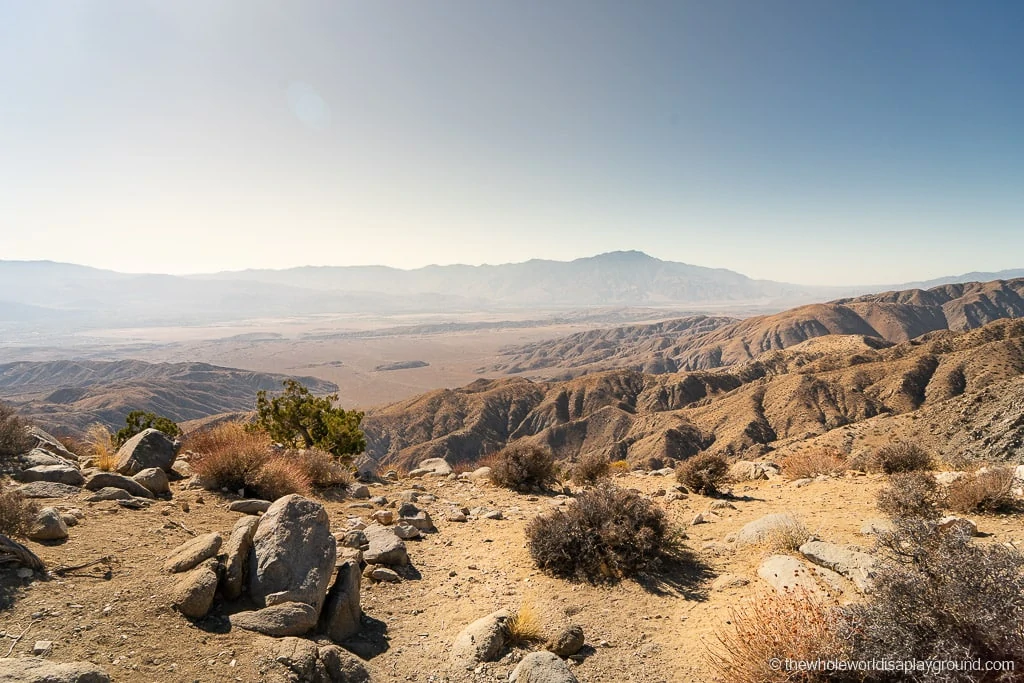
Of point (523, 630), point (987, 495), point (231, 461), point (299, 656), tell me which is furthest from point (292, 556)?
point (987, 495)

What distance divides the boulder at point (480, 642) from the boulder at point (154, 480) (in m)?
5.90

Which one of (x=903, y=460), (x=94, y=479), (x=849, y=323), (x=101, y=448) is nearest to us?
(x=94, y=479)

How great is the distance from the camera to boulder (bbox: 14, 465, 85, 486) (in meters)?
7.24

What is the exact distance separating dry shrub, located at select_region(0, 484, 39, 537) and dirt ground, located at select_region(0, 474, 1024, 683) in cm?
31

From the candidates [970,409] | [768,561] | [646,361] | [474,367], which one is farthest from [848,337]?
[474,367]

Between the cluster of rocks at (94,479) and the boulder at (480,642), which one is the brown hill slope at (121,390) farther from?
the boulder at (480,642)

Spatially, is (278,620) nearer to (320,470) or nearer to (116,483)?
(116,483)

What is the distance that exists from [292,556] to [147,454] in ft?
18.0

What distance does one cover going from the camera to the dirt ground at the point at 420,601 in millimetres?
3936

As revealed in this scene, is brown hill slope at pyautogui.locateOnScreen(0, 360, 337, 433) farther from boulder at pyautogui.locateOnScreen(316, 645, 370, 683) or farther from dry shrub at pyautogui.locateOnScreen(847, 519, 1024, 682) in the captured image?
dry shrub at pyautogui.locateOnScreen(847, 519, 1024, 682)

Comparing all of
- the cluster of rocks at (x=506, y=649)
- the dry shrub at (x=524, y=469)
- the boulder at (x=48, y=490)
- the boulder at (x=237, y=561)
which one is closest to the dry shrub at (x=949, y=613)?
the cluster of rocks at (x=506, y=649)

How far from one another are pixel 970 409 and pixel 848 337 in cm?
8599

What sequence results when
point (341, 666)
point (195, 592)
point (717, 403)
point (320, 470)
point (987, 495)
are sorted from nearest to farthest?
point (341, 666)
point (195, 592)
point (987, 495)
point (320, 470)
point (717, 403)

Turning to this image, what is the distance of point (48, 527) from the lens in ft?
17.2
